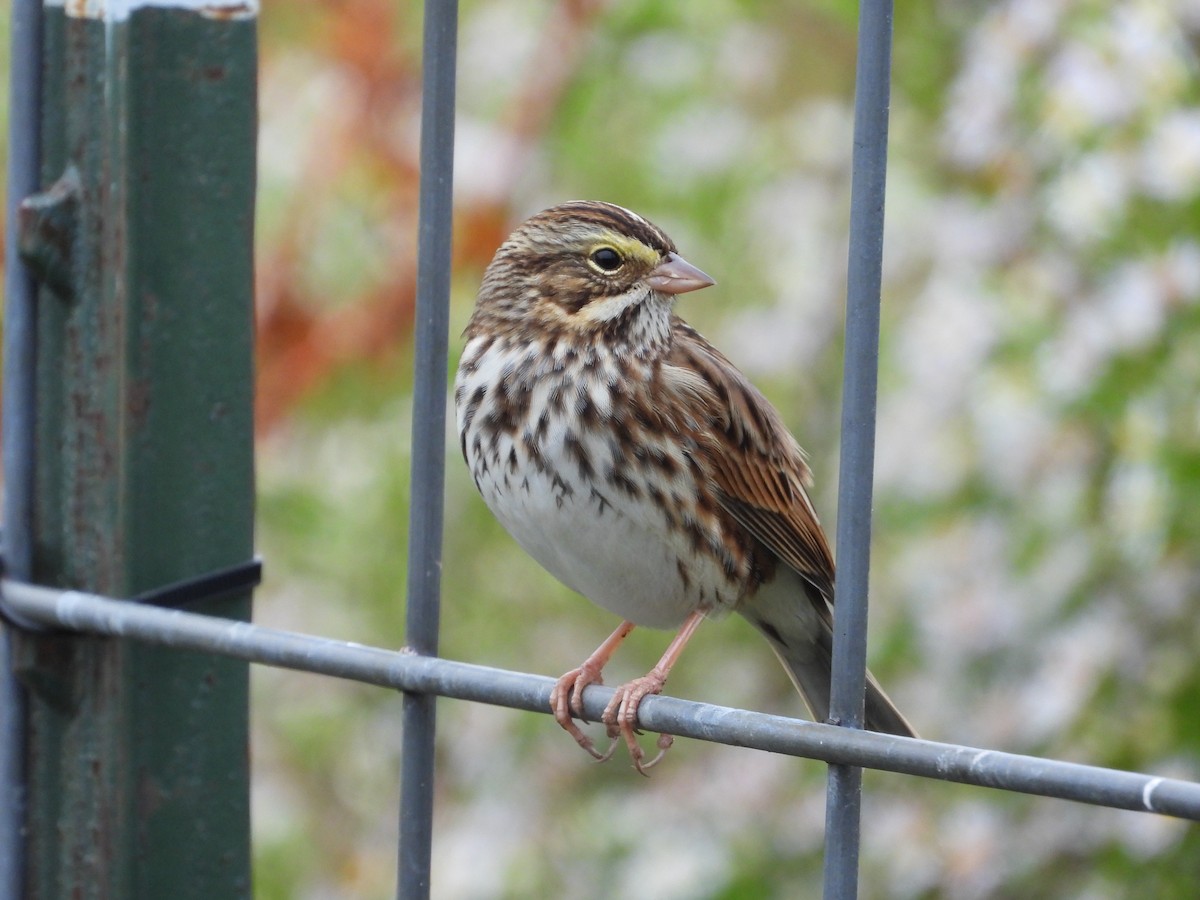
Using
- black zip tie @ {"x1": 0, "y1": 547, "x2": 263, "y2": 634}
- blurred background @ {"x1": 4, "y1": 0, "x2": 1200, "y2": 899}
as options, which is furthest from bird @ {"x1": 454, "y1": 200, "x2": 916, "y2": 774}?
blurred background @ {"x1": 4, "y1": 0, "x2": 1200, "y2": 899}

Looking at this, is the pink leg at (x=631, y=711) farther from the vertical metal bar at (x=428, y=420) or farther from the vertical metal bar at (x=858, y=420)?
the vertical metal bar at (x=858, y=420)

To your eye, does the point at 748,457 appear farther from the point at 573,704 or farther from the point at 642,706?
the point at 642,706

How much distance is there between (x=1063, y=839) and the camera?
332cm

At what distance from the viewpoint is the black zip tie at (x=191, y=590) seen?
210 cm

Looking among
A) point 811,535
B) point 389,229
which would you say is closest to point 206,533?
point 811,535

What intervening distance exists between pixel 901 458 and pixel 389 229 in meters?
1.69

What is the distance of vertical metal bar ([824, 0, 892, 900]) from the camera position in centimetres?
152

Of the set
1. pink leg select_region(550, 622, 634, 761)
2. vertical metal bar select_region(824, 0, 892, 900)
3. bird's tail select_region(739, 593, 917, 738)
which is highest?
vertical metal bar select_region(824, 0, 892, 900)

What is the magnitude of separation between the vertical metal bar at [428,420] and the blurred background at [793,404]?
1648 millimetres

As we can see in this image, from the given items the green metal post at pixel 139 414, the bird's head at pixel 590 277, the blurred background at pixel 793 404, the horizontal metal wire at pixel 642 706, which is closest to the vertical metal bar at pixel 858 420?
the horizontal metal wire at pixel 642 706

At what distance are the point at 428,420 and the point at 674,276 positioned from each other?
2.60ft

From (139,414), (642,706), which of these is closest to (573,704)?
(642,706)

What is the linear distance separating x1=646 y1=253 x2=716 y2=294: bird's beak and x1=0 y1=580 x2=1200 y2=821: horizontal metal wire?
663mm

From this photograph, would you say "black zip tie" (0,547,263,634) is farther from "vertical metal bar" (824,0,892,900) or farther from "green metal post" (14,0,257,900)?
"vertical metal bar" (824,0,892,900)
